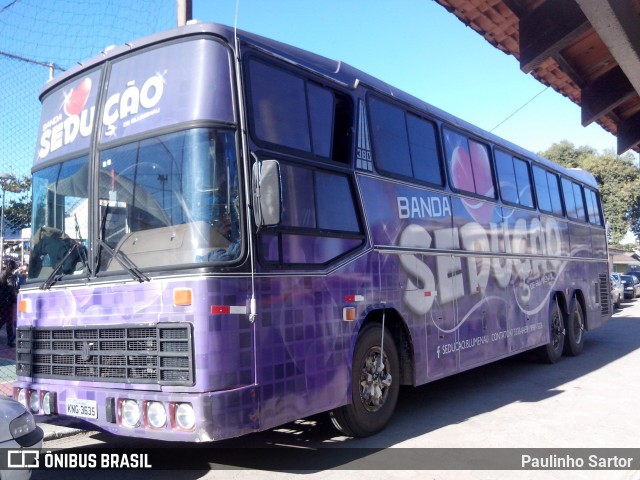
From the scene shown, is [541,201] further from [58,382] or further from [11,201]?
[11,201]

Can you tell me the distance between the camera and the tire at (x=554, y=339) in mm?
10836

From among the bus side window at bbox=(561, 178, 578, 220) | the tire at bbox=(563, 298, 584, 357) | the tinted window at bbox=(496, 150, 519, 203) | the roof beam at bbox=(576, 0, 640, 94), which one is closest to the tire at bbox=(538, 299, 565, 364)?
the tire at bbox=(563, 298, 584, 357)

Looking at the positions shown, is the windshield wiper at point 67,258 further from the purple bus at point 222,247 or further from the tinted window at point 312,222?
the tinted window at point 312,222

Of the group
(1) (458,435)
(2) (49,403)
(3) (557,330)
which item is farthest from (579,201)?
(2) (49,403)

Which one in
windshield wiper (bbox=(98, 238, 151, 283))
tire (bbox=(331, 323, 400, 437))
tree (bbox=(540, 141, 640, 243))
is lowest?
tire (bbox=(331, 323, 400, 437))

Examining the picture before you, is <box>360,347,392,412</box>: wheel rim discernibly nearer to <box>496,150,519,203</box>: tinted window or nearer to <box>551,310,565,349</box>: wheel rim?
<box>496,150,519,203</box>: tinted window

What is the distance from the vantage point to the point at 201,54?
177 inches

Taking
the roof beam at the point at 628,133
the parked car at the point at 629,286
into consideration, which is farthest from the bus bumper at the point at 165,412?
the parked car at the point at 629,286

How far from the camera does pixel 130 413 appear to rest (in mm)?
4230

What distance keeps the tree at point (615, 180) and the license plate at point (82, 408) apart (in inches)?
1588

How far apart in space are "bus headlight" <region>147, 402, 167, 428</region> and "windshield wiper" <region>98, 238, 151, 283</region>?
95 centimetres

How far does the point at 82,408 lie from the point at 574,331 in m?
10.4

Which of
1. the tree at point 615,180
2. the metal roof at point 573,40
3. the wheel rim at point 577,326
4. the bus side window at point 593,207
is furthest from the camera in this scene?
the tree at point 615,180

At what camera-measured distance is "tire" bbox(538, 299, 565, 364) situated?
35.6 feet
